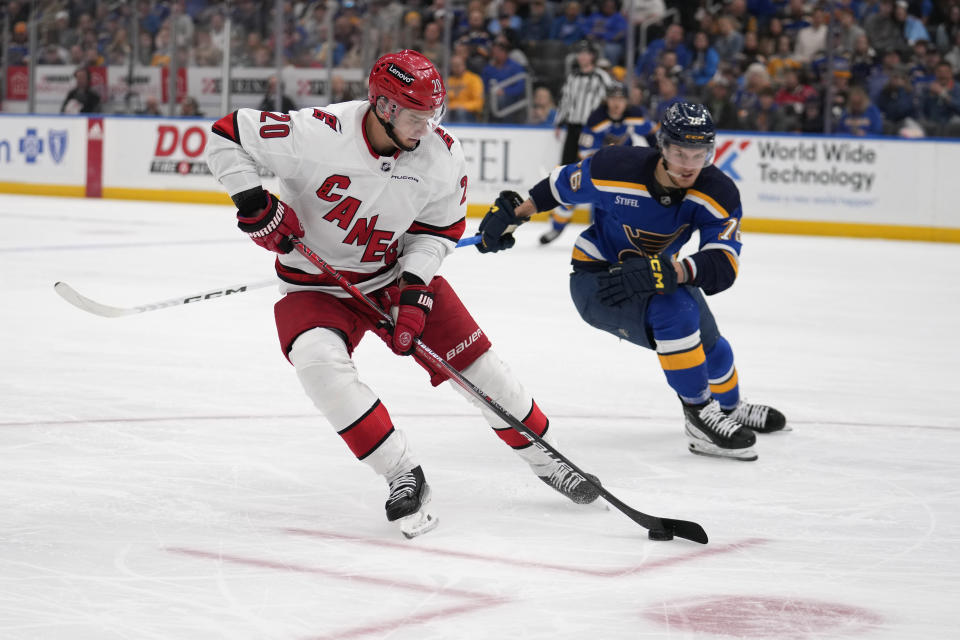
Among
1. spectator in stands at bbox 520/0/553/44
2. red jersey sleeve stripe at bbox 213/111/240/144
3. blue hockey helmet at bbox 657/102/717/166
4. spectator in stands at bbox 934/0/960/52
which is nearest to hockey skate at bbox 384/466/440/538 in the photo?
red jersey sleeve stripe at bbox 213/111/240/144

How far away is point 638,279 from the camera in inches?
149

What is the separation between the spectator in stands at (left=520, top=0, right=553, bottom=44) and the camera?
508 inches

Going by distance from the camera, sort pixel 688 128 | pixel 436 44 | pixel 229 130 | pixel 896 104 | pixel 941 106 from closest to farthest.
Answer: pixel 229 130
pixel 688 128
pixel 941 106
pixel 896 104
pixel 436 44

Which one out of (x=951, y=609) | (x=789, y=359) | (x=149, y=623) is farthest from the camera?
(x=789, y=359)

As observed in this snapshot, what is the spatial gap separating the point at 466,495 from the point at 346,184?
84 cm

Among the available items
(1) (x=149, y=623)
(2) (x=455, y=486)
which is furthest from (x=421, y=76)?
(1) (x=149, y=623)

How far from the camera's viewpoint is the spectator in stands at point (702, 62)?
11.8 meters

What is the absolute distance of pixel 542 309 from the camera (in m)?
6.82

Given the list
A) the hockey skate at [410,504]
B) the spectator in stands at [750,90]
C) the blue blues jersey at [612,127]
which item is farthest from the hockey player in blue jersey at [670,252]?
the spectator in stands at [750,90]

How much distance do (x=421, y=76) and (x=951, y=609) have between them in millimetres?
1535

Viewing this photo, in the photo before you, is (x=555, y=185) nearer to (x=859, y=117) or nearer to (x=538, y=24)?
(x=859, y=117)

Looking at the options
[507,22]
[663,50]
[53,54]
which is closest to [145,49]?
[53,54]

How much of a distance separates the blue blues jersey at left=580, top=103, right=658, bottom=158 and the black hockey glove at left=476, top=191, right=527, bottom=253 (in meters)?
6.82

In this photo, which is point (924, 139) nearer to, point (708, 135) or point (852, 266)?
point (852, 266)
